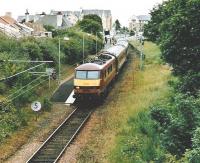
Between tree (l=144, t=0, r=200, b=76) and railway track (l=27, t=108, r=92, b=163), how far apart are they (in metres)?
6.23

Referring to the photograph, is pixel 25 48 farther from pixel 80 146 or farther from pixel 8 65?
pixel 80 146

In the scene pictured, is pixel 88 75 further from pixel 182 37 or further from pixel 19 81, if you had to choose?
pixel 182 37

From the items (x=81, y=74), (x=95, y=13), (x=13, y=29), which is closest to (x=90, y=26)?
(x=13, y=29)

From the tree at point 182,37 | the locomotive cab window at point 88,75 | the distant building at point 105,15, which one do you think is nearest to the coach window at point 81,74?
the locomotive cab window at point 88,75

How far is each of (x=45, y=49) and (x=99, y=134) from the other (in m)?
19.1

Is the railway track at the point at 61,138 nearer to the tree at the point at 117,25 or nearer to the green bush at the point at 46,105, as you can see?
the green bush at the point at 46,105

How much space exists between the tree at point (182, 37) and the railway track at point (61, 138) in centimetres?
623

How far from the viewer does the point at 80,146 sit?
23.2 m

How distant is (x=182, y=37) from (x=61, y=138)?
27.9 feet

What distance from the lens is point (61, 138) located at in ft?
80.6

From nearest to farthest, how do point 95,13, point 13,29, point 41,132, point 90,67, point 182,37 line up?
1. point 41,132
2. point 182,37
3. point 90,67
4. point 13,29
5. point 95,13

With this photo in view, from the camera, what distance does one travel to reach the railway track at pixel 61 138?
70.3 feet

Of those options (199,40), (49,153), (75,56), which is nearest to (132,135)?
(49,153)

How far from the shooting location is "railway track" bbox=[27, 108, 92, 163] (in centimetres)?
2142
